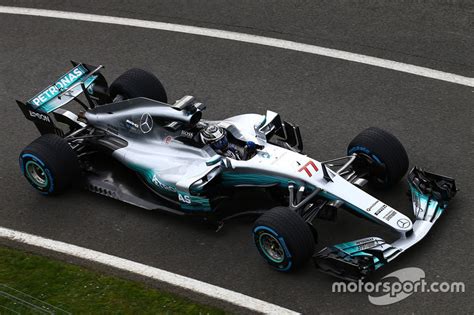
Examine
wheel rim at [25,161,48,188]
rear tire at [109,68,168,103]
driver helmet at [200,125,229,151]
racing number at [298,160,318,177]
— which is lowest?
racing number at [298,160,318,177]

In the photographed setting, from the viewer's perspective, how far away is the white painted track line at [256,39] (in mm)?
13175

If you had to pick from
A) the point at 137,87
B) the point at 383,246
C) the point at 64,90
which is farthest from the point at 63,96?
the point at 383,246

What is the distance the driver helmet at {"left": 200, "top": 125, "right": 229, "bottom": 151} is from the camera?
1062cm

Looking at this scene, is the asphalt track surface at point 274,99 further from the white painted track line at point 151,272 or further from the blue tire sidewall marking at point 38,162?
the blue tire sidewall marking at point 38,162

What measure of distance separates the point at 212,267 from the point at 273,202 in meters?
1.09

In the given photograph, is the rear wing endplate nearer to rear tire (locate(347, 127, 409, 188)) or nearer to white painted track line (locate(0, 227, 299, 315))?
white painted track line (locate(0, 227, 299, 315))

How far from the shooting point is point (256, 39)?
14211 mm

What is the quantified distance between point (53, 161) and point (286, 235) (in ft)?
10.6

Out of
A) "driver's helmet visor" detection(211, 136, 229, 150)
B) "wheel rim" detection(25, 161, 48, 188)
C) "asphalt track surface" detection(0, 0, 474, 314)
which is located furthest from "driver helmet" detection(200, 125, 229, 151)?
"wheel rim" detection(25, 161, 48, 188)

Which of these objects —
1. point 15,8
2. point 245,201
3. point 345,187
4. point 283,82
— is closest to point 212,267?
point 245,201

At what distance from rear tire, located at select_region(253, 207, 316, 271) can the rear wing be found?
3.41 metres

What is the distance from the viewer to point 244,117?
11242 millimetres

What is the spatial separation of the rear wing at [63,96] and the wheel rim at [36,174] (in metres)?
0.61

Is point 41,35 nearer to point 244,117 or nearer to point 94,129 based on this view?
point 94,129
